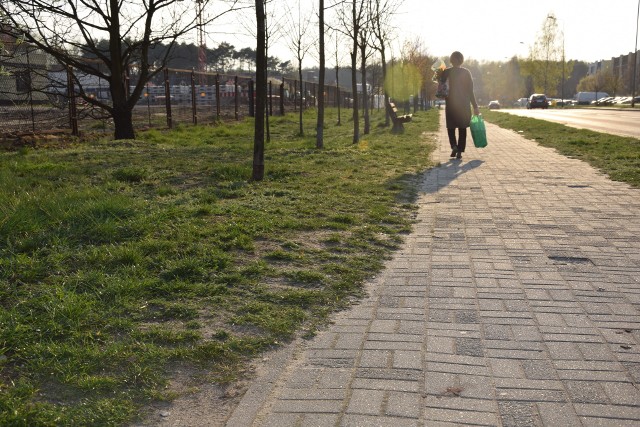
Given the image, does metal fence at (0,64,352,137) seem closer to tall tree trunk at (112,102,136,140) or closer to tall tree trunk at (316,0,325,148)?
tall tree trunk at (112,102,136,140)

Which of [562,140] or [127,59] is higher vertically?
[127,59]

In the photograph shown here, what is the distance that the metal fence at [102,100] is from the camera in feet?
48.6

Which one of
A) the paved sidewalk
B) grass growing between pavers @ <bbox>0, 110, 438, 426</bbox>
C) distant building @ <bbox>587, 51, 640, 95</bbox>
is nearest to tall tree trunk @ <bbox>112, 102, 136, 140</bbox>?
grass growing between pavers @ <bbox>0, 110, 438, 426</bbox>

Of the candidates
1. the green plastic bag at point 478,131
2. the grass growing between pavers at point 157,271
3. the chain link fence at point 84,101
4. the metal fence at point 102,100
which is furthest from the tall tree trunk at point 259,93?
the green plastic bag at point 478,131

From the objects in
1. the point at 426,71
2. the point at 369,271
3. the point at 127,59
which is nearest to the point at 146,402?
the point at 369,271

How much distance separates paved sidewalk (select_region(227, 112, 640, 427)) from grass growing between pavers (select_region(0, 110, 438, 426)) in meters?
0.35

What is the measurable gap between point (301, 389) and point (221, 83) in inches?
961

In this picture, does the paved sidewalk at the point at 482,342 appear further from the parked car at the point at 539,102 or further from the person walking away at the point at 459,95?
the parked car at the point at 539,102

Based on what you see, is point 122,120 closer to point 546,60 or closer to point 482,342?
point 482,342

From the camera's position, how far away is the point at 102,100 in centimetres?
1867

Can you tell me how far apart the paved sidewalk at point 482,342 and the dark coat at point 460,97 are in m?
6.67

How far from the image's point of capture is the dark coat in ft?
43.0

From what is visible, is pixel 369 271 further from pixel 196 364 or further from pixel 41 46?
pixel 41 46

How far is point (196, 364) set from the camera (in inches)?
132
